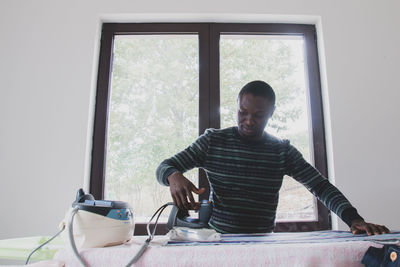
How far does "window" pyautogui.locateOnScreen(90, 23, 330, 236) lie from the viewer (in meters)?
1.75

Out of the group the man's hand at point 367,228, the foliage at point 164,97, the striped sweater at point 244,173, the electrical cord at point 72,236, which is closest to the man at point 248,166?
the striped sweater at point 244,173

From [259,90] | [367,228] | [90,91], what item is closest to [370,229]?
[367,228]

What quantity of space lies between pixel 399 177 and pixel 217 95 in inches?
48.1

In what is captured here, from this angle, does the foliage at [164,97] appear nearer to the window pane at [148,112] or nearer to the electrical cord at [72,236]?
the window pane at [148,112]

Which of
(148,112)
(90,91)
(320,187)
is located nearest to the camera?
(320,187)

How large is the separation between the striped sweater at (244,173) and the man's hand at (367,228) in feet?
0.75

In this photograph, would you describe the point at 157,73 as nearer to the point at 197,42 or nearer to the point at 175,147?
the point at 197,42

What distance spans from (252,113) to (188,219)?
0.51m

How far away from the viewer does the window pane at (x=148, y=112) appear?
176 cm

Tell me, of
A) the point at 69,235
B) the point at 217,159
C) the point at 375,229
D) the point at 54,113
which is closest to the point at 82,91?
the point at 54,113

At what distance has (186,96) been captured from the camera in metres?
1.83

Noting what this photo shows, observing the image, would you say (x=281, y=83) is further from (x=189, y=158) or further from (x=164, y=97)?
(x=189, y=158)

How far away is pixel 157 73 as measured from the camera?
1.87 metres

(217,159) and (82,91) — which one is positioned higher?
(82,91)
